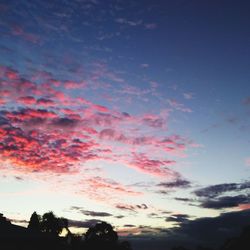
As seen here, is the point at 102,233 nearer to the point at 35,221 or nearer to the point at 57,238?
the point at 35,221

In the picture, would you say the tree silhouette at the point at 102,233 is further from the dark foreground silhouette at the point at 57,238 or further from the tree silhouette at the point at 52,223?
the tree silhouette at the point at 52,223

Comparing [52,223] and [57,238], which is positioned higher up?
[52,223]

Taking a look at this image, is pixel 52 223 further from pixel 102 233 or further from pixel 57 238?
pixel 57 238

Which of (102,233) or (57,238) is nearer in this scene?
(57,238)

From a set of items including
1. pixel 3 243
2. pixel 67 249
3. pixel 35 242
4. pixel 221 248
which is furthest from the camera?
pixel 221 248

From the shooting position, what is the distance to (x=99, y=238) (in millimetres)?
72812

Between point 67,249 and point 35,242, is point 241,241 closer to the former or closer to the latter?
point 67,249

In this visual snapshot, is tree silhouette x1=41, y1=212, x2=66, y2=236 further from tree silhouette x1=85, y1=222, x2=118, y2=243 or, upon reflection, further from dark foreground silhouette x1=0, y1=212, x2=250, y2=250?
tree silhouette x1=85, y1=222, x2=118, y2=243

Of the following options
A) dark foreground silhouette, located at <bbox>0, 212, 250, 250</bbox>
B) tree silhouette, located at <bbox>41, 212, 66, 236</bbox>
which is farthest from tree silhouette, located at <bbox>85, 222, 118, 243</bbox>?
tree silhouette, located at <bbox>41, 212, 66, 236</bbox>

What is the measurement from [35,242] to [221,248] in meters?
33.6

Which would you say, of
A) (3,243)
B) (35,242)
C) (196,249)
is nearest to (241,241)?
(196,249)

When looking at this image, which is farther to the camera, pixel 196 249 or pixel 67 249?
pixel 196 249

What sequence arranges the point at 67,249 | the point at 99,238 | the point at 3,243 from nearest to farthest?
the point at 3,243, the point at 67,249, the point at 99,238

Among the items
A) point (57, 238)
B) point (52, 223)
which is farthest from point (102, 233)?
point (57, 238)
